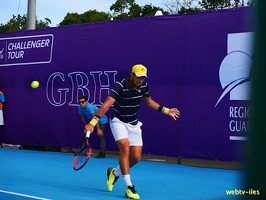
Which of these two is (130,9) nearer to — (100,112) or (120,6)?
(120,6)

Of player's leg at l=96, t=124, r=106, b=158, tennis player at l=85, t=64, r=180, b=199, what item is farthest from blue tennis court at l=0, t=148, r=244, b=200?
tennis player at l=85, t=64, r=180, b=199

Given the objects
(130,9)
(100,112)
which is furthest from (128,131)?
(130,9)

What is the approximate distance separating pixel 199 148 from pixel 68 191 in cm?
378

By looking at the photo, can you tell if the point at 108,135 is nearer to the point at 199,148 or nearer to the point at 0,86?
the point at 199,148

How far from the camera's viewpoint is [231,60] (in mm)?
9586

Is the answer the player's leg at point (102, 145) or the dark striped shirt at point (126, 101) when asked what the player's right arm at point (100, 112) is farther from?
the player's leg at point (102, 145)

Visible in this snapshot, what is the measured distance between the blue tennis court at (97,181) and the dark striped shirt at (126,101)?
1.00 m

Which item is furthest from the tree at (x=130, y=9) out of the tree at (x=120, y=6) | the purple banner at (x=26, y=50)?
the purple banner at (x=26, y=50)

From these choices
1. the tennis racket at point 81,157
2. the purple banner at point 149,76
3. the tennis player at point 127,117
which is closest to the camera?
the tennis player at point 127,117

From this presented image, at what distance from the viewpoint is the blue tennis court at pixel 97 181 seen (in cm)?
665

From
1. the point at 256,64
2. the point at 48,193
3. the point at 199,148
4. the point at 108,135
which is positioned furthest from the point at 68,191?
the point at 256,64

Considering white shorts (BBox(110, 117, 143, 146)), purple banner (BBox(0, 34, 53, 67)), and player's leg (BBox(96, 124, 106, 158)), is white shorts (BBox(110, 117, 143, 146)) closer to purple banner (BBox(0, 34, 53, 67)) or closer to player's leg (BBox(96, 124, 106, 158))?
player's leg (BBox(96, 124, 106, 158))

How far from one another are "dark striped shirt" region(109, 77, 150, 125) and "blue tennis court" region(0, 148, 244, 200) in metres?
1.00

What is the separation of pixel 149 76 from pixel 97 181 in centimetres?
344
